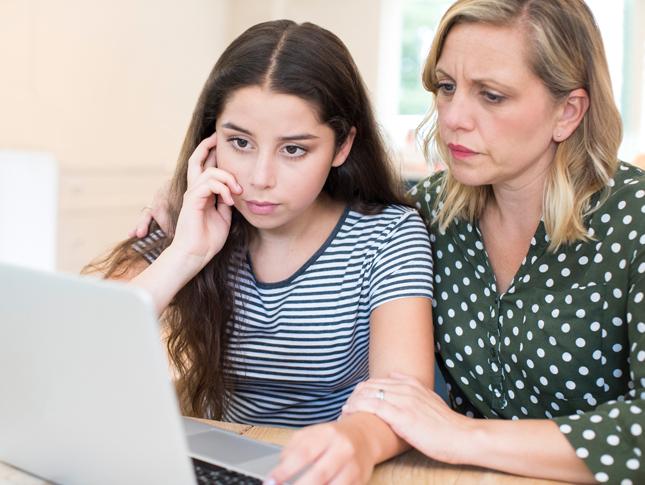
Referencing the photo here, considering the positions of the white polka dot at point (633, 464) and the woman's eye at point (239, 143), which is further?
the woman's eye at point (239, 143)

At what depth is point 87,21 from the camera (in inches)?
139

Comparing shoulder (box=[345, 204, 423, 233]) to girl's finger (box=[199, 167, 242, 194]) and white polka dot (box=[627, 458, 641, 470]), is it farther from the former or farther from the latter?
white polka dot (box=[627, 458, 641, 470])

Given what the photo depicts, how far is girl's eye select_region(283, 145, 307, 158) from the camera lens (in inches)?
48.9

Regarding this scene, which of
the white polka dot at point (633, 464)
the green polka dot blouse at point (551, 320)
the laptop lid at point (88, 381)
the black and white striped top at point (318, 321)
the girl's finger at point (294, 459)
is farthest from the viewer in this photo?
the black and white striped top at point (318, 321)

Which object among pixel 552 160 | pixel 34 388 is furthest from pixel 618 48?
pixel 34 388

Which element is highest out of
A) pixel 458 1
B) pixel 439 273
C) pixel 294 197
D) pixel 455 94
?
pixel 458 1

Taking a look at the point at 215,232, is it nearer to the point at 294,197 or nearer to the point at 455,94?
the point at 294,197

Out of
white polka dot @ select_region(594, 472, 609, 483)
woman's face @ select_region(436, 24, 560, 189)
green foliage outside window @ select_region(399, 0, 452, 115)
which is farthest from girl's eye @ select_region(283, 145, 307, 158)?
green foliage outside window @ select_region(399, 0, 452, 115)

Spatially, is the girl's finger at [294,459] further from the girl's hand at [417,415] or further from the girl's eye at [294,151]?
the girl's eye at [294,151]

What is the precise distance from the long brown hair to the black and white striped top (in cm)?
3

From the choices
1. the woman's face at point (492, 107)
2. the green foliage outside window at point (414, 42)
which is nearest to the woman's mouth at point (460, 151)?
the woman's face at point (492, 107)

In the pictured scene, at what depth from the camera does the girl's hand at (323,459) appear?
84cm

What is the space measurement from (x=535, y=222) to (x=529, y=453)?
1.44 feet

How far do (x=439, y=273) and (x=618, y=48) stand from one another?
12.1 feet
